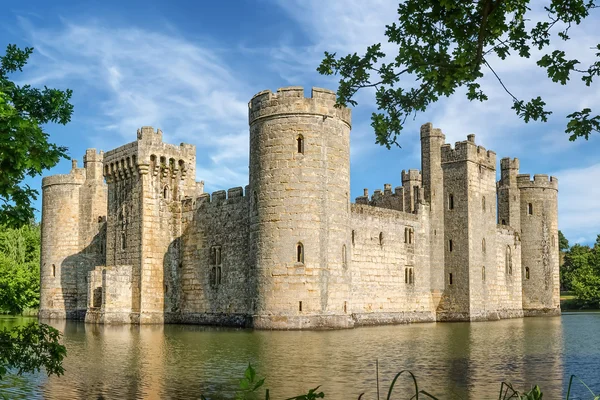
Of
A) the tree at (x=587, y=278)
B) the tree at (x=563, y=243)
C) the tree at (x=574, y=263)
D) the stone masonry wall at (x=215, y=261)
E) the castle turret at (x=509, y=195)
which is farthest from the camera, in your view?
the tree at (x=563, y=243)

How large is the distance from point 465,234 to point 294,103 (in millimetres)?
16965

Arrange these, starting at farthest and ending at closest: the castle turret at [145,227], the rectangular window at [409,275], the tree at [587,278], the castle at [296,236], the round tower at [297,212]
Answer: the tree at [587,278] → the rectangular window at [409,275] → the castle turret at [145,227] → the castle at [296,236] → the round tower at [297,212]

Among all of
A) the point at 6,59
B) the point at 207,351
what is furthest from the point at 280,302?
the point at 6,59

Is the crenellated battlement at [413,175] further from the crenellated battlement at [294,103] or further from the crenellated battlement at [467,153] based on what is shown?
the crenellated battlement at [294,103]

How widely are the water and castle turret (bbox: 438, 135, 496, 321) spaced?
13992 millimetres

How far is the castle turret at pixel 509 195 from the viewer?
176ft

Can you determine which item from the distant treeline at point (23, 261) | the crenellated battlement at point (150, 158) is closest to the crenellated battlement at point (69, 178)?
the distant treeline at point (23, 261)

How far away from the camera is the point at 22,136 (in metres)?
9.05

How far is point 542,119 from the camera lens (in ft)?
31.9

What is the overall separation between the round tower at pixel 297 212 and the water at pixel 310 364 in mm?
2138

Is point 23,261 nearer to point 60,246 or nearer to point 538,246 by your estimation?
point 60,246

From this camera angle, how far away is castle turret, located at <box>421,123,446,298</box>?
44281mm

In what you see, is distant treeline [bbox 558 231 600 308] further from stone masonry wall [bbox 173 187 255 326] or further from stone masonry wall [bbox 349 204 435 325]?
stone masonry wall [bbox 173 187 255 326]

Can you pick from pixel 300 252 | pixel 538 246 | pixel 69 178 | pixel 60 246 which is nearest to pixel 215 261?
pixel 300 252
